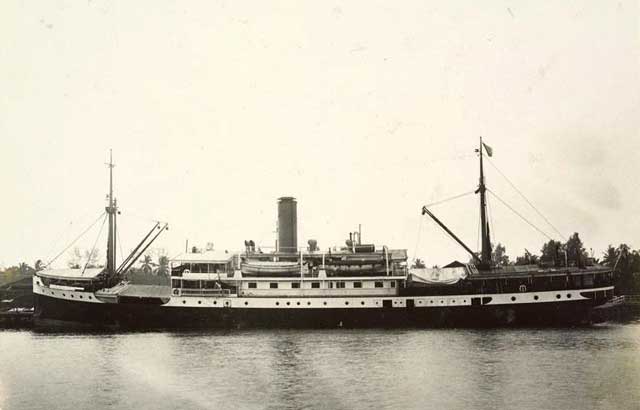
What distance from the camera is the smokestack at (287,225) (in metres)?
34.9

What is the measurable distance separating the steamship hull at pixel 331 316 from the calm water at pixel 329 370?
227 centimetres

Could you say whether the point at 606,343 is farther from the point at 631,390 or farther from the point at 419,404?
the point at 419,404

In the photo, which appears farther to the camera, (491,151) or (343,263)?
(343,263)

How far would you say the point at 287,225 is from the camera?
34.9 metres

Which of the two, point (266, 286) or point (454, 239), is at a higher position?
point (454, 239)

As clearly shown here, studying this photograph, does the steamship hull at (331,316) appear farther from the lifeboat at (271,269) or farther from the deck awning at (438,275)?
the lifeboat at (271,269)

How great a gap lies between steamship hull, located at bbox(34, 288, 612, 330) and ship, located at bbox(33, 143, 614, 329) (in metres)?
0.05

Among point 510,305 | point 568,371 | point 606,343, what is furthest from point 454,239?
point 568,371

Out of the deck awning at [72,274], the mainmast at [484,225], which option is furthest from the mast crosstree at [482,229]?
the deck awning at [72,274]

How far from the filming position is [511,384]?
60.7 ft

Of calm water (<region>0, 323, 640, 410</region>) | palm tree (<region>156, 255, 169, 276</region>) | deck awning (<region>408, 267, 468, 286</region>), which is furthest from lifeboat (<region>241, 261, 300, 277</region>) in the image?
palm tree (<region>156, 255, 169, 276</region>)

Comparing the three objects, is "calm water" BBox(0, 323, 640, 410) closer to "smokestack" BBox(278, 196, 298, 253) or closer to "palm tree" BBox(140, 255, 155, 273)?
"smokestack" BBox(278, 196, 298, 253)

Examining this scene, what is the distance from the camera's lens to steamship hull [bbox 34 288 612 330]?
105 ft

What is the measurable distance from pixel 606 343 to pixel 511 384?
32.6ft
